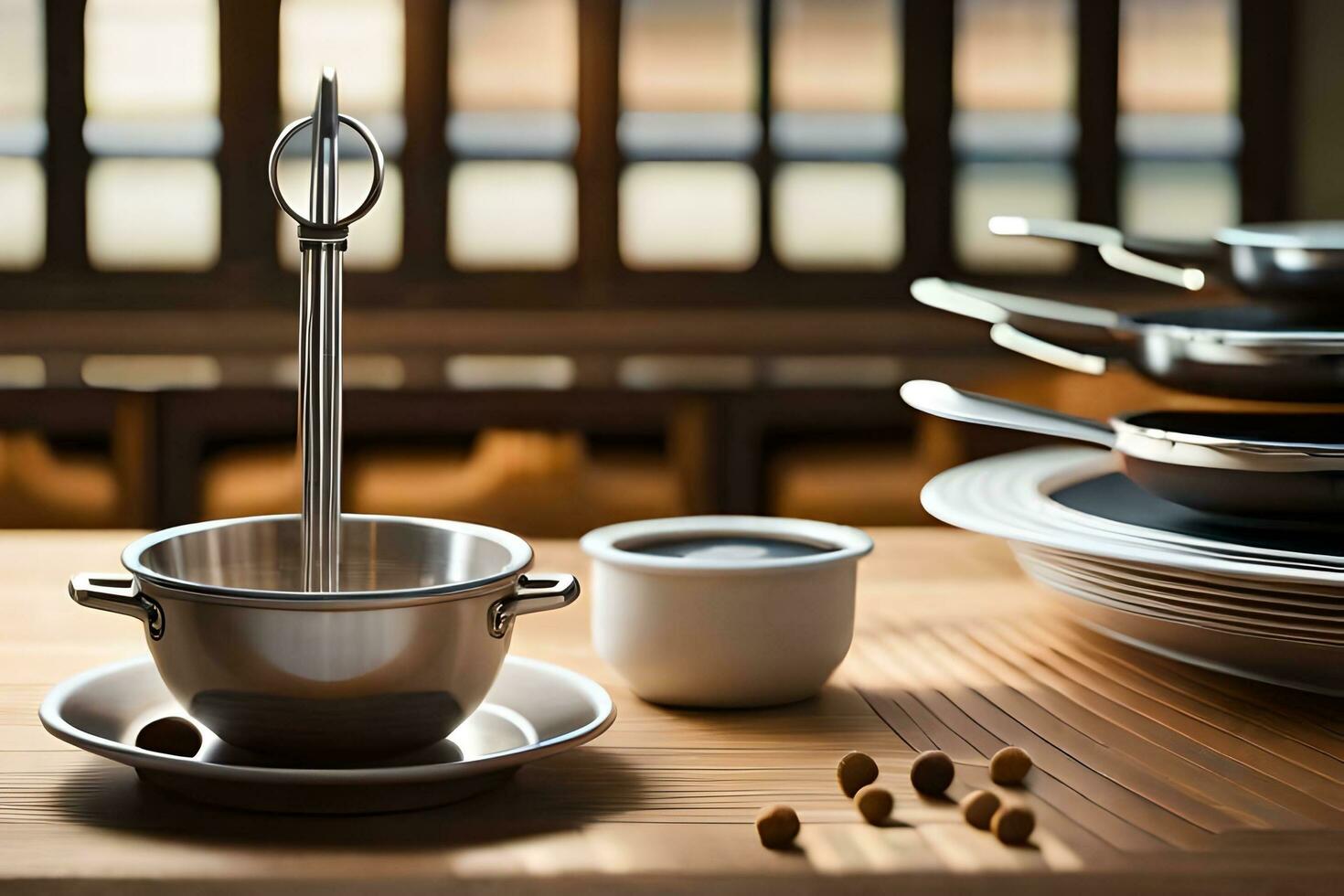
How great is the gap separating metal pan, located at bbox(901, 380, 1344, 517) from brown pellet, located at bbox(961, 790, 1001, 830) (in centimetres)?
16

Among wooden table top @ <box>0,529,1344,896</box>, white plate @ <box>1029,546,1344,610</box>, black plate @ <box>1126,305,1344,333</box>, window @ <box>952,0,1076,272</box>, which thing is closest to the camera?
wooden table top @ <box>0,529,1344,896</box>

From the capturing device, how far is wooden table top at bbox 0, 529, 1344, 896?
13.8 inches

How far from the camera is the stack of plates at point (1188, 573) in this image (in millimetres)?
474

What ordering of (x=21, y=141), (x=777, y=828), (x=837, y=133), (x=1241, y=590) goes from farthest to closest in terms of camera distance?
(x=837, y=133), (x=21, y=141), (x=1241, y=590), (x=777, y=828)

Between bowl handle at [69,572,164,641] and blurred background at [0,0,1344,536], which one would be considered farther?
blurred background at [0,0,1344,536]

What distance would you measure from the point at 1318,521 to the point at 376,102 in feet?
7.89

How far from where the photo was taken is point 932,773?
0.41 metres

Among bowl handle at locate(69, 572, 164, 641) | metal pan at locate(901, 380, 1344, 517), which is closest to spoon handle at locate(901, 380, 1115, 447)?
metal pan at locate(901, 380, 1344, 517)

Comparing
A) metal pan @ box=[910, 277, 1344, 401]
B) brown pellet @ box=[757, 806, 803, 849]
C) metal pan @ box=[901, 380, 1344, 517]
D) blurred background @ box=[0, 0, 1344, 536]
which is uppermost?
blurred background @ box=[0, 0, 1344, 536]

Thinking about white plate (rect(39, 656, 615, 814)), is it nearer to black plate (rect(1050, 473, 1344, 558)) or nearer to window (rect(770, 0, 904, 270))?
black plate (rect(1050, 473, 1344, 558))

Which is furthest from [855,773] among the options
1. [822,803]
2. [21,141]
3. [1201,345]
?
[21,141]

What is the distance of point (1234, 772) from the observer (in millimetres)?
435

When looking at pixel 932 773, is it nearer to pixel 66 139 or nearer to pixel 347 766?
pixel 347 766

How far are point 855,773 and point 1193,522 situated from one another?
23 cm
